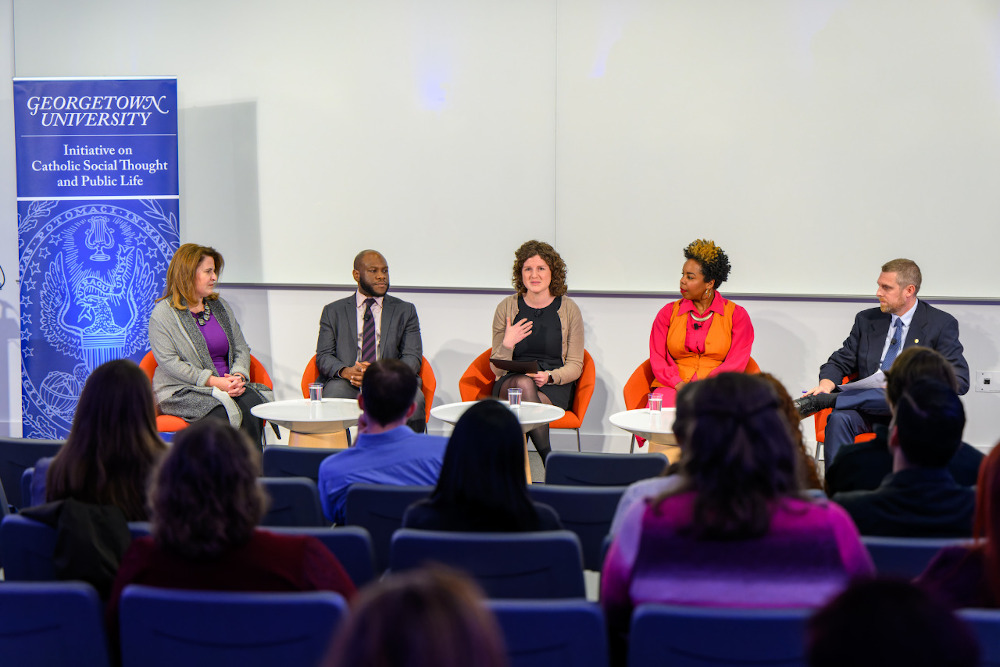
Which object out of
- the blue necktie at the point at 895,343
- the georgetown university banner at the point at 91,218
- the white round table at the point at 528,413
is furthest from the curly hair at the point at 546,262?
the georgetown university banner at the point at 91,218

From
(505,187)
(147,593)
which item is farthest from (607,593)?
(505,187)

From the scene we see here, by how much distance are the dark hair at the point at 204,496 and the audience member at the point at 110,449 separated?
1.81 feet

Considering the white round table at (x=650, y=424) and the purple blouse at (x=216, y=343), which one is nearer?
the white round table at (x=650, y=424)

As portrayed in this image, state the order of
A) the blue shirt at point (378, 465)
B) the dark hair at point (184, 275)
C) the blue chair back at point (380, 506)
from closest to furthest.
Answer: the blue chair back at point (380, 506)
the blue shirt at point (378, 465)
the dark hair at point (184, 275)

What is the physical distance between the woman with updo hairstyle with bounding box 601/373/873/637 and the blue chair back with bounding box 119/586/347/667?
0.59 meters

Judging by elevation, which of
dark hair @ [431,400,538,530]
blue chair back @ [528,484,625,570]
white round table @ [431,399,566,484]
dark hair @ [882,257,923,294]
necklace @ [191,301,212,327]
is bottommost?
blue chair back @ [528,484,625,570]

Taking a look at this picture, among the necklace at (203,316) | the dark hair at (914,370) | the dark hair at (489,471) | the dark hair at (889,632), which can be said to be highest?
the necklace at (203,316)

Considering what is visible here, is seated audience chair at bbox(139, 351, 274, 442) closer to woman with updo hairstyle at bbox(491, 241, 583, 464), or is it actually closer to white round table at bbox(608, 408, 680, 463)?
woman with updo hairstyle at bbox(491, 241, 583, 464)

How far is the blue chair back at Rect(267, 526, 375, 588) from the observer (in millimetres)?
2016

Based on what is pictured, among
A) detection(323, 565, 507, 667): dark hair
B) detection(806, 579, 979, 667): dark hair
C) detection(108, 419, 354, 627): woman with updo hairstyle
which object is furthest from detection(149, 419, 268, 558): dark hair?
detection(806, 579, 979, 667): dark hair

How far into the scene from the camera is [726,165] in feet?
18.0

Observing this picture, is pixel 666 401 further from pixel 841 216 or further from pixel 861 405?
pixel 841 216

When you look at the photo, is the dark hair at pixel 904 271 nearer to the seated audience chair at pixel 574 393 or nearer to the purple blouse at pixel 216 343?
the seated audience chair at pixel 574 393

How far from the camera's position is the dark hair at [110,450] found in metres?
2.19
